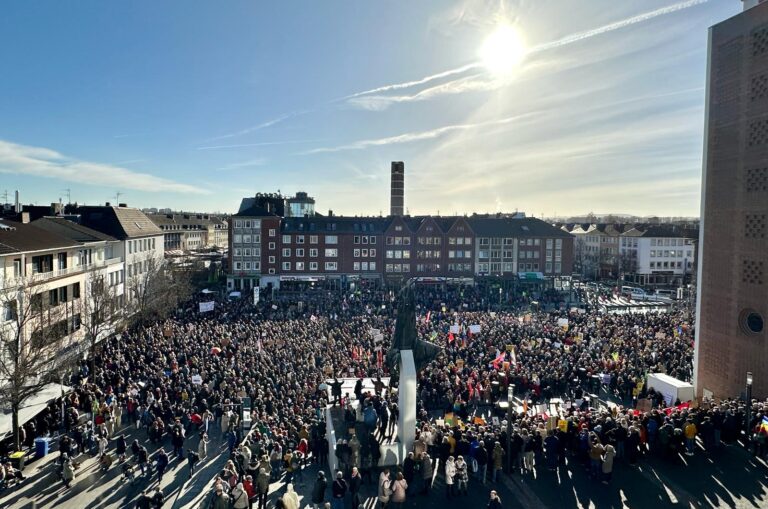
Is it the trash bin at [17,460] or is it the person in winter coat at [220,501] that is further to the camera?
the trash bin at [17,460]

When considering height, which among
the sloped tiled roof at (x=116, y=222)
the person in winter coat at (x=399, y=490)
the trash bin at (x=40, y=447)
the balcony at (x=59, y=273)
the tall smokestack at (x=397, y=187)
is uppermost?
the tall smokestack at (x=397, y=187)

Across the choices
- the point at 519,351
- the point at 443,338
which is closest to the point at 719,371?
the point at 519,351

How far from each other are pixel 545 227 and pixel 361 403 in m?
58.3

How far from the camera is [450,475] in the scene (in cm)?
1274

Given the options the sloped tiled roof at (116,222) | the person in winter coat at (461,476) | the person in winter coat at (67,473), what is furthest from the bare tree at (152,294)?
the person in winter coat at (461,476)

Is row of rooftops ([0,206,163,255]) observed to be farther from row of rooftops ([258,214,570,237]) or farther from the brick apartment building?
row of rooftops ([258,214,570,237])

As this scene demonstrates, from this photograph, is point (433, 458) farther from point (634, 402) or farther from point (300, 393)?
point (634, 402)

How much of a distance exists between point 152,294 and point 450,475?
34399 millimetres

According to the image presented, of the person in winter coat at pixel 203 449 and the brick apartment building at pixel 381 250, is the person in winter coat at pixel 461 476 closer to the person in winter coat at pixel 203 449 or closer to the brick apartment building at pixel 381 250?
the person in winter coat at pixel 203 449

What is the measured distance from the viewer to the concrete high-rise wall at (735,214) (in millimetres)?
20406

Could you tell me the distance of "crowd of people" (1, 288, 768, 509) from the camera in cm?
1376

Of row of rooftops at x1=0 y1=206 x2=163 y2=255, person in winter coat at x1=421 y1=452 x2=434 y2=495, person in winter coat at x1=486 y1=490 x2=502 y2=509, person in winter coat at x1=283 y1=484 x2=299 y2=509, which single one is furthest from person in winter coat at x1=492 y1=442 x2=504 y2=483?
row of rooftops at x1=0 y1=206 x2=163 y2=255

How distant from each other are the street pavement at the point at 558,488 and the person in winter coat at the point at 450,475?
0.73 feet

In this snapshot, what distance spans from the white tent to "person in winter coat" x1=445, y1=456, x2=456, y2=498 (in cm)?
1514
